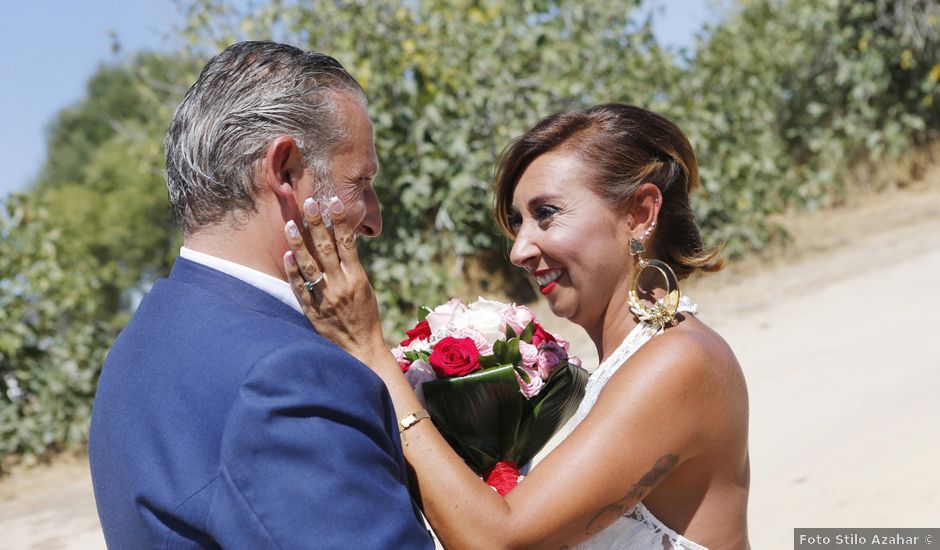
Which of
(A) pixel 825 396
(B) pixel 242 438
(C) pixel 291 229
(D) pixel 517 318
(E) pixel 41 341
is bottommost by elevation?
(A) pixel 825 396

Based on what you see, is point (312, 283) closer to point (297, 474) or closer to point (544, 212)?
point (297, 474)

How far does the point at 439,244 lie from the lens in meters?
10.2

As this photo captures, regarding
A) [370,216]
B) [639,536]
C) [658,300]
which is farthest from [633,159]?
[639,536]

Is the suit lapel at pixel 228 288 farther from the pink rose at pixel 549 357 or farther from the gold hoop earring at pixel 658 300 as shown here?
the gold hoop earring at pixel 658 300

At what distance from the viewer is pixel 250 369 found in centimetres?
171

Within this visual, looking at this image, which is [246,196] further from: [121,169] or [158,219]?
[121,169]

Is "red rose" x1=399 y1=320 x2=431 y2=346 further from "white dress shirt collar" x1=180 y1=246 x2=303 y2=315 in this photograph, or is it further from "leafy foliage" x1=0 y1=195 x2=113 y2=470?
"leafy foliage" x1=0 y1=195 x2=113 y2=470

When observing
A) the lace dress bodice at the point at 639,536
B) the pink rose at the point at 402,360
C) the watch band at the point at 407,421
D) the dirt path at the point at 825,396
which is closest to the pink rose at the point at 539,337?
the pink rose at the point at 402,360

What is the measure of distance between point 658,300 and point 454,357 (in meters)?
0.63

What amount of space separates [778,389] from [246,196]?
7.13 meters

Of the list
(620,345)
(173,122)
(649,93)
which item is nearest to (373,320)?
(173,122)

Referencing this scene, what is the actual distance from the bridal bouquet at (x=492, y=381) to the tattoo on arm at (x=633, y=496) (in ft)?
0.91

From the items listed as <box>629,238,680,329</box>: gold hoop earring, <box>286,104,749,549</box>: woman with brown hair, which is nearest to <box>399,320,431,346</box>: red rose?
<box>286,104,749,549</box>: woman with brown hair

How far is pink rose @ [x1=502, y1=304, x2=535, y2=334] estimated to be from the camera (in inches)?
111
